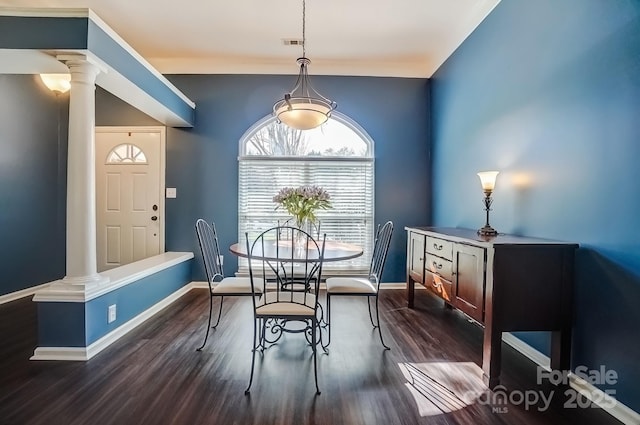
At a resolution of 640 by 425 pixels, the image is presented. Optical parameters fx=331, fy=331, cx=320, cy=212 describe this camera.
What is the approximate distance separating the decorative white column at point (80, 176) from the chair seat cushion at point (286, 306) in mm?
1397

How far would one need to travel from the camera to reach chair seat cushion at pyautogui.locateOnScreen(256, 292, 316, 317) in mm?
2068

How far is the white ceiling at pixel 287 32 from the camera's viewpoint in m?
3.14

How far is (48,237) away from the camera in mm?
4270

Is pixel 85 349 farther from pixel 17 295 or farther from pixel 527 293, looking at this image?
pixel 527 293

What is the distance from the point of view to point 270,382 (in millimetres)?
2064

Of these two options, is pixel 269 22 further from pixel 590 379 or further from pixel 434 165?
pixel 590 379

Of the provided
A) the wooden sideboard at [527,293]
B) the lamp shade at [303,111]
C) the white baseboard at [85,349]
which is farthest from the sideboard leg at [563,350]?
the white baseboard at [85,349]

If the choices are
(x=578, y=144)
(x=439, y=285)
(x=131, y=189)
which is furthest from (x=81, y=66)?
(x=578, y=144)

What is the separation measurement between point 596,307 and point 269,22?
363 cm

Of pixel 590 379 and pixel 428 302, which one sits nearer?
pixel 590 379

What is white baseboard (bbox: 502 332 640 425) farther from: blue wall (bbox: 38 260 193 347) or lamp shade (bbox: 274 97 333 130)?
blue wall (bbox: 38 260 193 347)

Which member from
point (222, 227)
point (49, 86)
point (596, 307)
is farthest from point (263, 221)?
point (596, 307)

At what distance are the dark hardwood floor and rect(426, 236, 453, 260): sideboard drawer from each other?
70 cm

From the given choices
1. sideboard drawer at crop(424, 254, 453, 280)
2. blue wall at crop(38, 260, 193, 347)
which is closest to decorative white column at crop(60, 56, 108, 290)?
blue wall at crop(38, 260, 193, 347)
